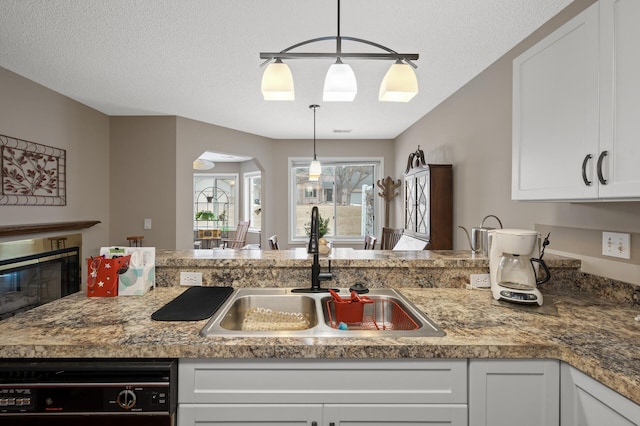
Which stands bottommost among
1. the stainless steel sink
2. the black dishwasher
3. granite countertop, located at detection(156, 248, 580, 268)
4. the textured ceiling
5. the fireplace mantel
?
the black dishwasher

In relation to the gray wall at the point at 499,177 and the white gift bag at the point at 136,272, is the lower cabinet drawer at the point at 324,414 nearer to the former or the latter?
the white gift bag at the point at 136,272

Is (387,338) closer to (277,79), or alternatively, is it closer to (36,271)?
(277,79)

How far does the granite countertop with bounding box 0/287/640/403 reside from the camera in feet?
3.27

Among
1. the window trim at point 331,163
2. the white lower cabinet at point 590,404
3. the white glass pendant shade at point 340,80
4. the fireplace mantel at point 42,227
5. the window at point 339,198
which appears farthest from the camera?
the window at point 339,198

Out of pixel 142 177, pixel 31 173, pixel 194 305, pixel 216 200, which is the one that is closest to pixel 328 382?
pixel 194 305

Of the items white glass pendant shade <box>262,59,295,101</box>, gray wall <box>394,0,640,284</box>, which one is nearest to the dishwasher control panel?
white glass pendant shade <box>262,59,295,101</box>

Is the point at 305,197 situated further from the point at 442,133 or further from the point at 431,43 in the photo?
the point at 431,43

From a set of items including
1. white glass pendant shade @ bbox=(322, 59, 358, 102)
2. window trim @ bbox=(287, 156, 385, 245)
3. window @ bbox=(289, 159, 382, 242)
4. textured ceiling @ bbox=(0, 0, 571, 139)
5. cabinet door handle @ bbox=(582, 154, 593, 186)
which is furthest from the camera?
window @ bbox=(289, 159, 382, 242)

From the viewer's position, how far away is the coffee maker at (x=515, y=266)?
1429 millimetres

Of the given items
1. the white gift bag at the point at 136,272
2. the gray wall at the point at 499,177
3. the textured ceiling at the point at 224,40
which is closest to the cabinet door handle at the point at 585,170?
the gray wall at the point at 499,177

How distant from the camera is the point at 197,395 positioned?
1043mm

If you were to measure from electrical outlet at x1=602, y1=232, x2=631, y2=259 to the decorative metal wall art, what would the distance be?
4075 millimetres

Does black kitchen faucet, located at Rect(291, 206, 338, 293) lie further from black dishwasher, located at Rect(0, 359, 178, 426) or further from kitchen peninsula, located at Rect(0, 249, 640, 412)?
black dishwasher, located at Rect(0, 359, 178, 426)

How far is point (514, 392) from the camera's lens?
1.04 metres
